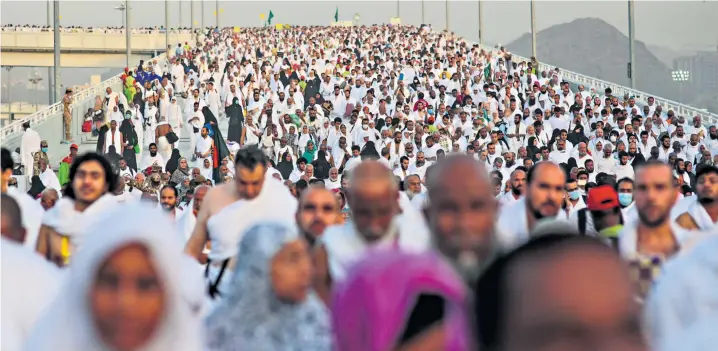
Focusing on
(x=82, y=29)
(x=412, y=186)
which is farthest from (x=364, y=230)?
(x=82, y=29)

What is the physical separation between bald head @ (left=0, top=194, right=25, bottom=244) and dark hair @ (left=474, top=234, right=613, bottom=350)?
3918mm

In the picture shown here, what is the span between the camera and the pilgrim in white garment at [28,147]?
892 inches

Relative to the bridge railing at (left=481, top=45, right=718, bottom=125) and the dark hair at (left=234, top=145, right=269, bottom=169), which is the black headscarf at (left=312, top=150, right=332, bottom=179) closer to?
the bridge railing at (left=481, top=45, right=718, bottom=125)

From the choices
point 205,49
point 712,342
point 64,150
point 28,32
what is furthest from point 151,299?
point 28,32

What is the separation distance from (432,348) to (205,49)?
1684 inches

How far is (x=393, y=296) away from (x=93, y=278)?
3.03 ft

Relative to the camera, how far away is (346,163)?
21703mm

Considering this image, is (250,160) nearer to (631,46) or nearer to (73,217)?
(73,217)

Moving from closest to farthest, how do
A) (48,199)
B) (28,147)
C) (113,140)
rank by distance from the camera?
(48,199) < (28,147) < (113,140)

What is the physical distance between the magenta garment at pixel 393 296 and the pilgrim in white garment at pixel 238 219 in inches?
133

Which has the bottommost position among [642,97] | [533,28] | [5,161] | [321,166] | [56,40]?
[5,161]

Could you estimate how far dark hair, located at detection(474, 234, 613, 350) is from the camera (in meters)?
1.89

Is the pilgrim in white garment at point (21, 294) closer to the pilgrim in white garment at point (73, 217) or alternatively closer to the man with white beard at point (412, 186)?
the pilgrim in white garment at point (73, 217)

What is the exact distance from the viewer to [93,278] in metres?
3.10
